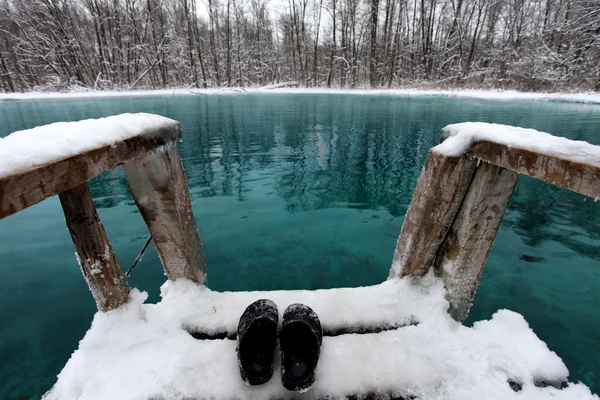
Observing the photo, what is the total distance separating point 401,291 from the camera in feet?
6.64

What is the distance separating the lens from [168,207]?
1.88 meters

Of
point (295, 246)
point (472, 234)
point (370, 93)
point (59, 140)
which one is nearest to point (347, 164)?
point (295, 246)

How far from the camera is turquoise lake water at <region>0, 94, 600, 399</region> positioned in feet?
8.72

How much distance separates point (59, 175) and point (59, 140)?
0.15m

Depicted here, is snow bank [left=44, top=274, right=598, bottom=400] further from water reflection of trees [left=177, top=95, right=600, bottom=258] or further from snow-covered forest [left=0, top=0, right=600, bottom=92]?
snow-covered forest [left=0, top=0, right=600, bottom=92]

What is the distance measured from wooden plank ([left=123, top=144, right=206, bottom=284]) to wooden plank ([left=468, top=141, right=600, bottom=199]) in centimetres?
186

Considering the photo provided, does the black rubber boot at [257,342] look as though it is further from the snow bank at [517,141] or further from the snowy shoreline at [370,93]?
the snowy shoreline at [370,93]

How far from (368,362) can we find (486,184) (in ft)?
3.98

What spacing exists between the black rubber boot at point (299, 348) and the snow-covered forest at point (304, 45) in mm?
24772

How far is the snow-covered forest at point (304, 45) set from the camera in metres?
21.1

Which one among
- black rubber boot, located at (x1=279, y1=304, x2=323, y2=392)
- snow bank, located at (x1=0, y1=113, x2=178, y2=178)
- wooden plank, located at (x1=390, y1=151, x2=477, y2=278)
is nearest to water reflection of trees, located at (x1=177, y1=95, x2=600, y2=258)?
wooden plank, located at (x1=390, y1=151, x2=477, y2=278)

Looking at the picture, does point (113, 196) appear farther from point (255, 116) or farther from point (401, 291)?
point (255, 116)


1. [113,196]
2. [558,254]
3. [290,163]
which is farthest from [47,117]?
[558,254]

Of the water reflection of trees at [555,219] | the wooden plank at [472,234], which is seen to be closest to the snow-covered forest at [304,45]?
the water reflection of trees at [555,219]
